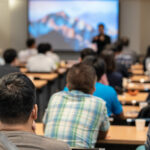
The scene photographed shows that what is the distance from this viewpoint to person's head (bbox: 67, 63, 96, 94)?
3039mm

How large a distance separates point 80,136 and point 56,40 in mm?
9938

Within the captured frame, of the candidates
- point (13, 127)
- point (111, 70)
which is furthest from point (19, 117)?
point (111, 70)

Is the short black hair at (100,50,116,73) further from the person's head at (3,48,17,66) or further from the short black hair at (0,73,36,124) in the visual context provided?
the short black hair at (0,73,36,124)

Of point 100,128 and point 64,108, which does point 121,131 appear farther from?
point 64,108

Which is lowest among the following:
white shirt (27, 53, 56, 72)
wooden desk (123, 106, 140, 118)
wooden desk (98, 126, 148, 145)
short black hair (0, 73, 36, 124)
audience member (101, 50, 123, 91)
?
white shirt (27, 53, 56, 72)

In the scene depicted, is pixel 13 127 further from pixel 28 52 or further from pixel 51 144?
pixel 28 52

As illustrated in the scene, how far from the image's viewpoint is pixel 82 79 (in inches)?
120

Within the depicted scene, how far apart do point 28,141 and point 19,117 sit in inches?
4.1

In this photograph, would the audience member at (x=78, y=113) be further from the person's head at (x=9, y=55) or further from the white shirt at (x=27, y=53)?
the white shirt at (x=27, y=53)

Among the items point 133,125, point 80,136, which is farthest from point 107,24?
point 80,136

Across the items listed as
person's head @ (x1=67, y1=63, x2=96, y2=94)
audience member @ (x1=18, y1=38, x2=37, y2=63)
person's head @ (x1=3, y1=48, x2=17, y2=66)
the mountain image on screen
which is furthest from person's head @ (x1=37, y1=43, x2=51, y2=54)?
person's head @ (x1=67, y1=63, x2=96, y2=94)

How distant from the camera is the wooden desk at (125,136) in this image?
3102 mm

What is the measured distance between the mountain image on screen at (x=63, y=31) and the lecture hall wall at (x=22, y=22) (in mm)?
431

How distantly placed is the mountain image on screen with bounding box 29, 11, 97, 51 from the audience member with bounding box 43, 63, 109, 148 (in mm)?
9557
